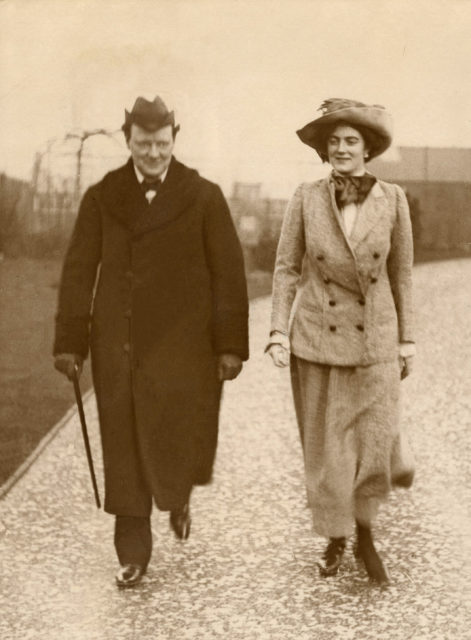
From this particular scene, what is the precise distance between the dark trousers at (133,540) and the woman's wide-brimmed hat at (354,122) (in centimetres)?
142

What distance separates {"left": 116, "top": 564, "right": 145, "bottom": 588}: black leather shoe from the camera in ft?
11.8

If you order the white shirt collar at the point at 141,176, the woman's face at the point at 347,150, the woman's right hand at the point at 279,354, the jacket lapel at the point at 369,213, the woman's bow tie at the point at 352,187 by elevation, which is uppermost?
the woman's face at the point at 347,150

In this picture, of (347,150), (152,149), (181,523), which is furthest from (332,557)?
(152,149)

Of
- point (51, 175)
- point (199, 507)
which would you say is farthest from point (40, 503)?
point (51, 175)

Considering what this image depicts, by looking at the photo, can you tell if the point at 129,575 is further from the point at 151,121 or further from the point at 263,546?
the point at 151,121

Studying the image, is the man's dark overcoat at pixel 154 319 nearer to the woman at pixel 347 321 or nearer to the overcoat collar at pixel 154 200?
the overcoat collar at pixel 154 200

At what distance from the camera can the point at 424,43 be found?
12.7ft

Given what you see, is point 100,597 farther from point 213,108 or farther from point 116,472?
point 213,108

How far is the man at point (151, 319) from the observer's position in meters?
3.54

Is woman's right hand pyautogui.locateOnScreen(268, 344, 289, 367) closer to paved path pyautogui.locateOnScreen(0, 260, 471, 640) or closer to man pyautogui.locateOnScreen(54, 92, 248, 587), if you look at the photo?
man pyautogui.locateOnScreen(54, 92, 248, 587)

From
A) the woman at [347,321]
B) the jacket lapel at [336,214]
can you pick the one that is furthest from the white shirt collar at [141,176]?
the jacket lapel at [336,214]

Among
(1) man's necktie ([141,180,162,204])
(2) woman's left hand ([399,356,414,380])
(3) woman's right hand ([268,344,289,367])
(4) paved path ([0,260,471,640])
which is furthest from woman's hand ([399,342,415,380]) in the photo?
(1) man's necktie ([141,180,162,204])

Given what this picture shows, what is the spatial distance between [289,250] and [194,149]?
0.50 meters

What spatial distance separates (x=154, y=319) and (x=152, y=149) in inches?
22.7
